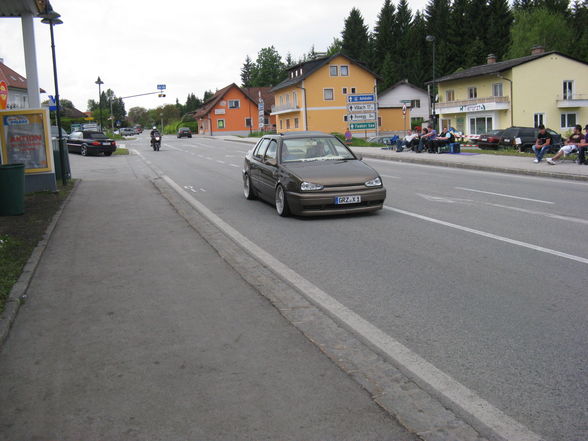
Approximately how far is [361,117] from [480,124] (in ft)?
96.8

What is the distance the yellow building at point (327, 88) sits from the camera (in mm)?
70312

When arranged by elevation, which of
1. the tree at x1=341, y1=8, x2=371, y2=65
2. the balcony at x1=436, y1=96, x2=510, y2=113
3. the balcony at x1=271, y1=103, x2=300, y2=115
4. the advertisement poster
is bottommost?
the advertisement poster

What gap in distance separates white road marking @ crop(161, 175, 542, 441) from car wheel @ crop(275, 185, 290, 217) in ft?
13.3

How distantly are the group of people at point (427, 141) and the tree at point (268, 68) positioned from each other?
3829 inches

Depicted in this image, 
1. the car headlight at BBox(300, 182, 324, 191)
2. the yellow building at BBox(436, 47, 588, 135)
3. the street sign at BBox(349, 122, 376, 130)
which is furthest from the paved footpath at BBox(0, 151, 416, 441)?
the yellow building at BBox(436, 47, 588, 135)

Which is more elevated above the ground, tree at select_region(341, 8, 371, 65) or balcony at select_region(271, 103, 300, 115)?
tree at select_region(341, 8, 371, 65)

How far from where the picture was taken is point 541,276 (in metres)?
6.36

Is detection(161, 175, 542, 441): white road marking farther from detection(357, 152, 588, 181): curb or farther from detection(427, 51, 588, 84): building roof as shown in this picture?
detection(427, 51, 588, 84): building roof

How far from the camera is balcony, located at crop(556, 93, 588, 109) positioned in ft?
181

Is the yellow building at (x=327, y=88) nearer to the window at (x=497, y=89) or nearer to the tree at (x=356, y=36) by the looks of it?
the window at (x=497, y=89)

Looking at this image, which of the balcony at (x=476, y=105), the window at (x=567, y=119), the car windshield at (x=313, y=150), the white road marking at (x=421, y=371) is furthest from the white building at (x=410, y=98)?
the white road marking at (x=421, y=371)

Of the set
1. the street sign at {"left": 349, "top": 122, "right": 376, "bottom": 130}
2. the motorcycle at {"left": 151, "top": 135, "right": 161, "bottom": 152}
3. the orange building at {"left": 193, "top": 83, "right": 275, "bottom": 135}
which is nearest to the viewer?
the street sign at {"left": 349, "top": 122, "right": 376, "bottom": 130}

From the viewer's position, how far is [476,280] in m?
6.27

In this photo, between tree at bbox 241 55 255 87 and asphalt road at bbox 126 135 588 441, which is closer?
asphalt road at bbox 126 135 588 441
